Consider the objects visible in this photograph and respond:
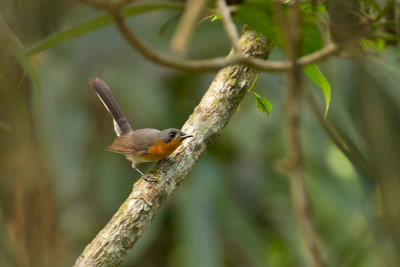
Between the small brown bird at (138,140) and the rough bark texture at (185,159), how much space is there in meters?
0.31

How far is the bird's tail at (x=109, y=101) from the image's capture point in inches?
149

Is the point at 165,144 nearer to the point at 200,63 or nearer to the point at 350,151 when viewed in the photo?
the point at 350,151

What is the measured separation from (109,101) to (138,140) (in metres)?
0.40

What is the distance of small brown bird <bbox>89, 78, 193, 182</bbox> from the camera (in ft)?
10.5

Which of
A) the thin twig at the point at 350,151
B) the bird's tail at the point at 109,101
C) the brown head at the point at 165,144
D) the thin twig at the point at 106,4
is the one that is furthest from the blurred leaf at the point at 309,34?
the bird's tail at the point at 109,101

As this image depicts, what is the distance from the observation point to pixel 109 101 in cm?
384

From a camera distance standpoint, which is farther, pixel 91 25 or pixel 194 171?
pixel 194 171

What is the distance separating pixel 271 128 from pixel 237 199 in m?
0.99

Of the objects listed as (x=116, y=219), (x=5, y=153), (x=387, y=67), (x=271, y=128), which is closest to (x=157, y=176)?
(x=116, y=219)

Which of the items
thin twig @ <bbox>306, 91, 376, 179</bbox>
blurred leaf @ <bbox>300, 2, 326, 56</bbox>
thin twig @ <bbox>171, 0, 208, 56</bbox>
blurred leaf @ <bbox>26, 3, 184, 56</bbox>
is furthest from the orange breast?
thin twig @ <bbox>171, 0, 208, 56</bbox>

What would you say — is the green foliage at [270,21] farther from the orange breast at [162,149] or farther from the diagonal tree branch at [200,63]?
the orange breast at [162,149]

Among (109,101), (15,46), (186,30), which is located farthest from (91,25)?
(109,101)

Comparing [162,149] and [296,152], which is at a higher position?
[162,149]

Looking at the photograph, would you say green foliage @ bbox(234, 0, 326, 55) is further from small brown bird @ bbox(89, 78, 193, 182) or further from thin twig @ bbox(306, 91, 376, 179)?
small brown bird @ bbox(89, 78, 193, 182)
